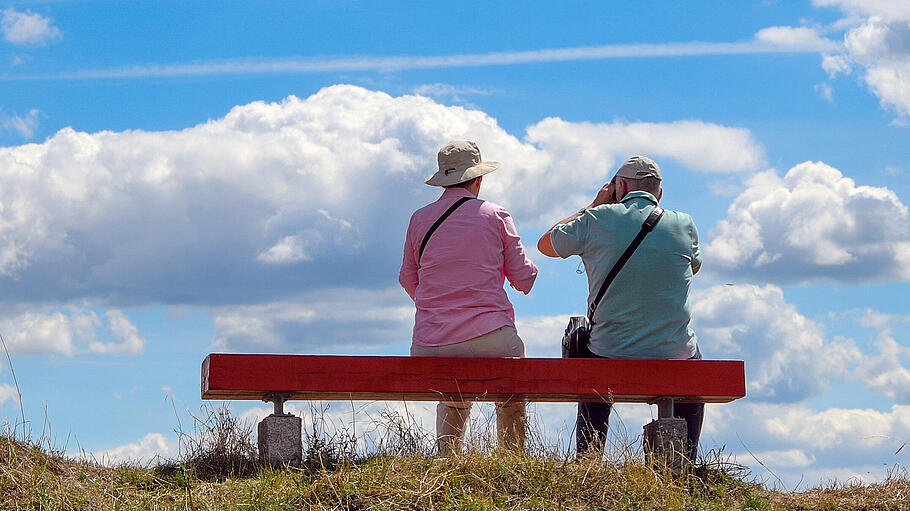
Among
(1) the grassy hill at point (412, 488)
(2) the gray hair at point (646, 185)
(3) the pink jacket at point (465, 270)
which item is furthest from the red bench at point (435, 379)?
(2) the gray hair at point (646, 185)

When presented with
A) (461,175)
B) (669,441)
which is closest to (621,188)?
(461,175)

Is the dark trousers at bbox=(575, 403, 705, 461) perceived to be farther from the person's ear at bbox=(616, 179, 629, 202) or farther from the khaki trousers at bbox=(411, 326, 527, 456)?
the person's ear at bbox=(616, 179, 629, 202)

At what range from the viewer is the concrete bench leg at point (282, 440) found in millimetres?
8125

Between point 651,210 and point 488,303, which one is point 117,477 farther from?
point 651,210

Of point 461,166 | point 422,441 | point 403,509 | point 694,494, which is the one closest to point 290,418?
point 422,441

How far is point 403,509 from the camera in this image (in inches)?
280

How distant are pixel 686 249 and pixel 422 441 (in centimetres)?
235

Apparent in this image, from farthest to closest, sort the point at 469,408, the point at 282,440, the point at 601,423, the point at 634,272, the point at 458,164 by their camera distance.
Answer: the point at 458,164, the point at 601,423, the point at 469,408, the point at 634,272, the point at 282,440

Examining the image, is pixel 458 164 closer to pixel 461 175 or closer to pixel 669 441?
pixel 461 175

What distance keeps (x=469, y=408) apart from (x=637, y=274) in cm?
154

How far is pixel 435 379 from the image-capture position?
325 inches

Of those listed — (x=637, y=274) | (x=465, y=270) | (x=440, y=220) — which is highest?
(x=440, y=220)

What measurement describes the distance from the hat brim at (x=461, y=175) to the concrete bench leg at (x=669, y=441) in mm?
2149

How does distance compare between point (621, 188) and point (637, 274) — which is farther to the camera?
point (621, 188)
